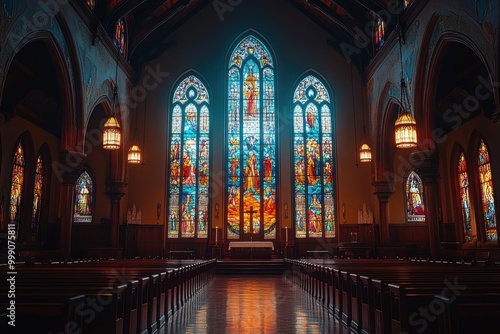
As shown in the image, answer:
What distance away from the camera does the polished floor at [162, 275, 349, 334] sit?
6.43m

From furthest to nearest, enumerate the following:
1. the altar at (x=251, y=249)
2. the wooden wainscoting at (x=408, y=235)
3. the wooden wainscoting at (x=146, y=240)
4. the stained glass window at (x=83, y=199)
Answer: the stained glass window at (x=83, y=199) → the wooden wainscoting at (x=146, y=240) → the wooden wainscoting at (x=408, y=235) → the altar at (x=251, y=249)

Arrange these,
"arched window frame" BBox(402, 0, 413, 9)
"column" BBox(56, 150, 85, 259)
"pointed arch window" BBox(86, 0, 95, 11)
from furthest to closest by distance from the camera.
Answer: "pointed arch window" BBox(86, 0, 95, 11) → "arched window frame" BBox(402, 0, 413, 9) → "column" BBox(56, 150, 85, 259)

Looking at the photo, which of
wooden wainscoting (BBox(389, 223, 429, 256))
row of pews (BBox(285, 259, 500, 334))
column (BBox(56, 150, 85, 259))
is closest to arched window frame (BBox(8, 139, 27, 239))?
column (BBox(56, 150, 85, 259))

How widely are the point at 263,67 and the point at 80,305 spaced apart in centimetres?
2199

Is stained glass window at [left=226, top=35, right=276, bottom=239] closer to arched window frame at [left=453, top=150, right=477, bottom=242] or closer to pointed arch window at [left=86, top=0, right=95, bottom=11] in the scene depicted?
pointed arch window at [left=86, top=0, right=95, bottom=11]

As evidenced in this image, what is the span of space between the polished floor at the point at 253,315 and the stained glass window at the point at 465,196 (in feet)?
42.1

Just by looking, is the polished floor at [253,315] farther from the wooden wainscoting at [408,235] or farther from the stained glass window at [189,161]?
the wooden wainscoting at [408,235]

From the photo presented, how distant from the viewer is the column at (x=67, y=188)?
15695 mm

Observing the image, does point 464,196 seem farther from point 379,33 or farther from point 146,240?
point 146,240

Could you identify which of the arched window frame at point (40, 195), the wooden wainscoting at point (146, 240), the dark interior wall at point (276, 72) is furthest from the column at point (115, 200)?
the arched window frame at point (40, 195)

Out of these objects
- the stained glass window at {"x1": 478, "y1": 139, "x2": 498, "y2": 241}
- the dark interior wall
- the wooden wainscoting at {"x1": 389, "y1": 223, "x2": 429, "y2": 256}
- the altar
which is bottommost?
the altar

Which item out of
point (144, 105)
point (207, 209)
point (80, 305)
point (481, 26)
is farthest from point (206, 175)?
point (80, 305)

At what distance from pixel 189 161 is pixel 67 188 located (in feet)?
27.1

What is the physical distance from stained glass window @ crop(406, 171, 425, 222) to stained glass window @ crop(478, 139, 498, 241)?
3688 mm
